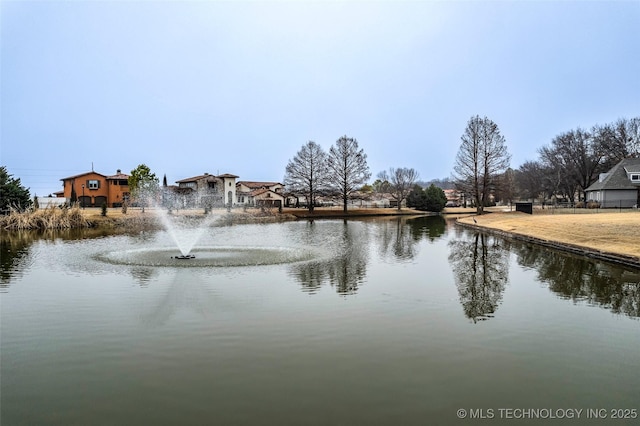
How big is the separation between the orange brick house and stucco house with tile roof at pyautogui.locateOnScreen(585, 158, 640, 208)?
6788 centimetres

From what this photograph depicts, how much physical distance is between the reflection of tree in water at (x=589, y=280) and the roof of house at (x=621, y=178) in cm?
3923

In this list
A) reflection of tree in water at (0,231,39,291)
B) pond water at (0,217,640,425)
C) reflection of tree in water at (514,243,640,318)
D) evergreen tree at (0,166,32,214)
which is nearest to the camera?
pond water at (0,217,640,425)

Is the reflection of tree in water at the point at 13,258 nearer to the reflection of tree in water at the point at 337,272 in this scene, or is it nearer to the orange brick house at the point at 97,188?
the reflection of tree in water at the point at 337,272

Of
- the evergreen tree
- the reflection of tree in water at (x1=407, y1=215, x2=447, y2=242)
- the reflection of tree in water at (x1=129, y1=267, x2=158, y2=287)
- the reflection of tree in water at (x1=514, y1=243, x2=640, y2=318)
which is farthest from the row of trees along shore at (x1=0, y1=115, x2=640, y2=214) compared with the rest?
the reflection of tree in water at (x1=129, y1=267, x2=158, y2=287)

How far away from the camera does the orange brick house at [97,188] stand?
72375mm

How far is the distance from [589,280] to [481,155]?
4863cm

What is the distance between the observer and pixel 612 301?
12.8 metres

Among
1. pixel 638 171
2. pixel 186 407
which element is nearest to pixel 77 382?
pixel 186 407

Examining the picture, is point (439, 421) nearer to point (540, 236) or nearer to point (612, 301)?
point (612, 301)

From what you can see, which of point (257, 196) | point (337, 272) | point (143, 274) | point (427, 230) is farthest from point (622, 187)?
point (257, 196)

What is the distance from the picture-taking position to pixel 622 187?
54.3 metres

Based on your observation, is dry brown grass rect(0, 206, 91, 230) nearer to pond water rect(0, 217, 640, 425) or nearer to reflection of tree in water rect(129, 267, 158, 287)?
pond water rect(0, 217, 640, 425)

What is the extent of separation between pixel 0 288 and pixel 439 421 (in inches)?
546

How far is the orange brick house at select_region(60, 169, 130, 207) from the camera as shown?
72375mm
